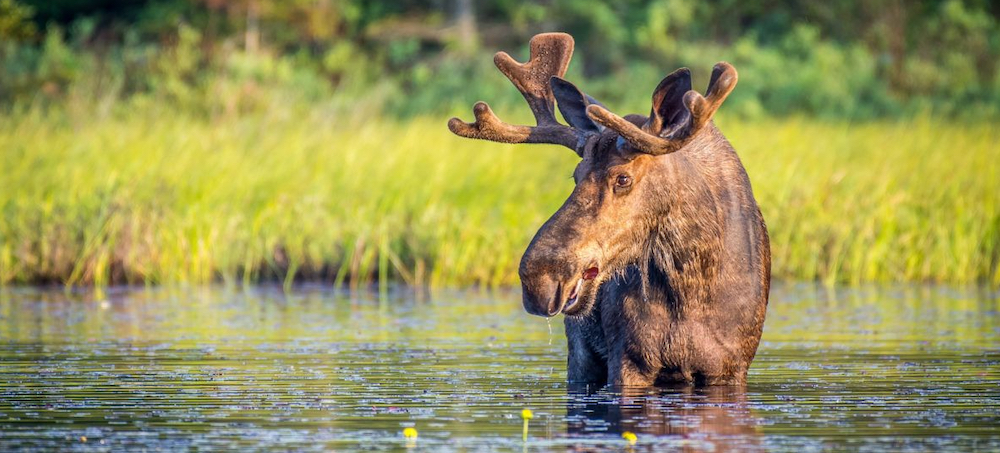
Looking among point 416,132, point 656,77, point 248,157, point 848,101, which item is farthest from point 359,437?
point 656,77

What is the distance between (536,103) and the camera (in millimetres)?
8438

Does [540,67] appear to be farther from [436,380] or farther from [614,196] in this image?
[436,380]

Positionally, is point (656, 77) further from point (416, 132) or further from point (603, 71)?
point (416, 132)

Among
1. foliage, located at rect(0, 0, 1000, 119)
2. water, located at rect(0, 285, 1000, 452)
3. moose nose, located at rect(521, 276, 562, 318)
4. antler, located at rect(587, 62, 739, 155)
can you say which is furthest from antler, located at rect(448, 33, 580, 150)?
foliage, located at rect(0, 0, 1000, 119)

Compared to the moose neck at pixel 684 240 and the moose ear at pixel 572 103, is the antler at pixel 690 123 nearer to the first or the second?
the moose neck at pixel 684 240

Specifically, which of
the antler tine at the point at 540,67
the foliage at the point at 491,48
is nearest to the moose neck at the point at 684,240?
the antler tine at the point at 540,67

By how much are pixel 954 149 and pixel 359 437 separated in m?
13.3

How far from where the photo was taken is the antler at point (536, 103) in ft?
26.4

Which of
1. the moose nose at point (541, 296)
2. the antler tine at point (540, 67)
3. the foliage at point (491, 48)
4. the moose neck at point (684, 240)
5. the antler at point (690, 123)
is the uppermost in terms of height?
the foliage at point (491, 48)

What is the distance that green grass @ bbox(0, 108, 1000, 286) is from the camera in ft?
47.6

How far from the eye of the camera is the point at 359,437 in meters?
6.55

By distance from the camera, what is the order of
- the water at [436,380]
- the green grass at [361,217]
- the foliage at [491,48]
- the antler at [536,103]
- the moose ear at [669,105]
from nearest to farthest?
the water at [436,380] → the moose ear at [669,105] → the antler at [536,103] → the green grass at [361,217] → the foliage at [491,48]

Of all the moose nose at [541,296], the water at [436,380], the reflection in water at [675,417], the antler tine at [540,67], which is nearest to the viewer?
the reflection in water at [675,417]

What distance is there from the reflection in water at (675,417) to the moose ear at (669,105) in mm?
1141
